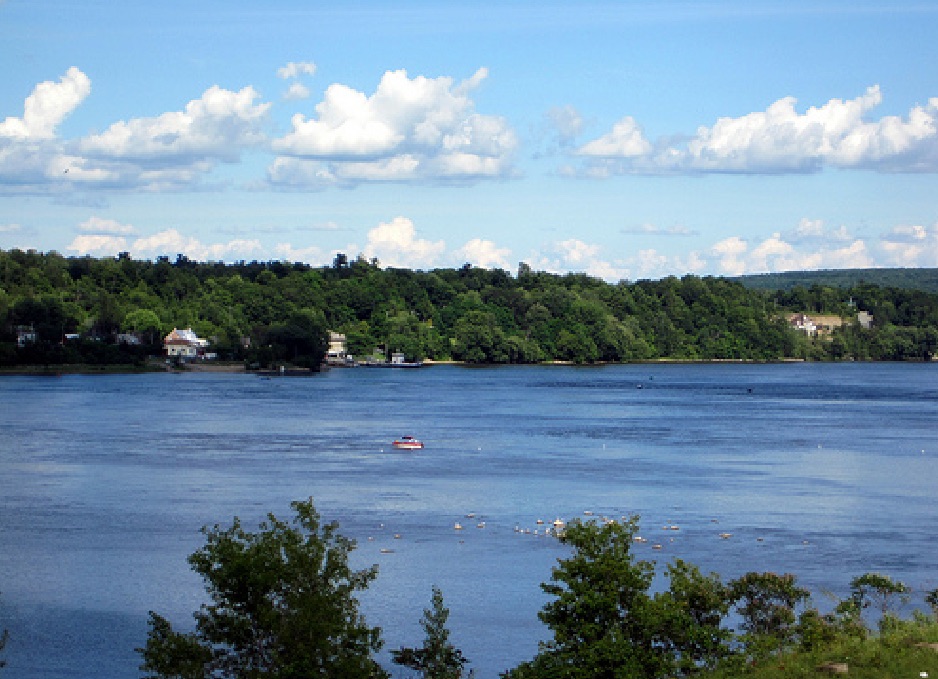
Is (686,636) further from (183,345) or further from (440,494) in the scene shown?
(183,345)

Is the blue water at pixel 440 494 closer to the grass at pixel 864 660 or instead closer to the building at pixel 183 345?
the grass at pixel 864 660

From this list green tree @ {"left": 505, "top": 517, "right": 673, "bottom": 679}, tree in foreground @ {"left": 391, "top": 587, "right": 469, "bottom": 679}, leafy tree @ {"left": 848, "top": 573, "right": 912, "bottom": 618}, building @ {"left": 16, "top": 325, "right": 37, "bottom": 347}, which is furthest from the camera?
building @ {"left": 16, "top": 325, "right": 37, "bottom": 347}

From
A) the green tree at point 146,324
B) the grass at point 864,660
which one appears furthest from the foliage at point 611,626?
the green tree at point 146,324

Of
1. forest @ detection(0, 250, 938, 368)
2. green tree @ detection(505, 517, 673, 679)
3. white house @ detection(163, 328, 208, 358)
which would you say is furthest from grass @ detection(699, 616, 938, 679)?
white house @ detection(163, 328, 208, 358)

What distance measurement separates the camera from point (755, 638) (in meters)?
18.2

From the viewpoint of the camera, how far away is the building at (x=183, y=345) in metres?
163

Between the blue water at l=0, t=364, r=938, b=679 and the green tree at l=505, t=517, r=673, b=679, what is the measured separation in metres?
8.71

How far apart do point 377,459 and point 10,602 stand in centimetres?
3254

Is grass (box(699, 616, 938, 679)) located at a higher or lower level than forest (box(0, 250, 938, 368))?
lower

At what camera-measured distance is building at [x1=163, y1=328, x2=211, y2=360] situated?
163 metres

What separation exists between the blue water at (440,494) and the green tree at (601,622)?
8.71 m

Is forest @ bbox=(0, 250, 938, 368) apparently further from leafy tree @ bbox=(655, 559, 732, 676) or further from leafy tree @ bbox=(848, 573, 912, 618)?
leafy tree @ bbox=(655, 559, 732, 676)

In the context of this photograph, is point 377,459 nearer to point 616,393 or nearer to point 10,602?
point 10,602

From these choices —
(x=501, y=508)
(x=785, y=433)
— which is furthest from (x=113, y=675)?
(x=785, y=433)
